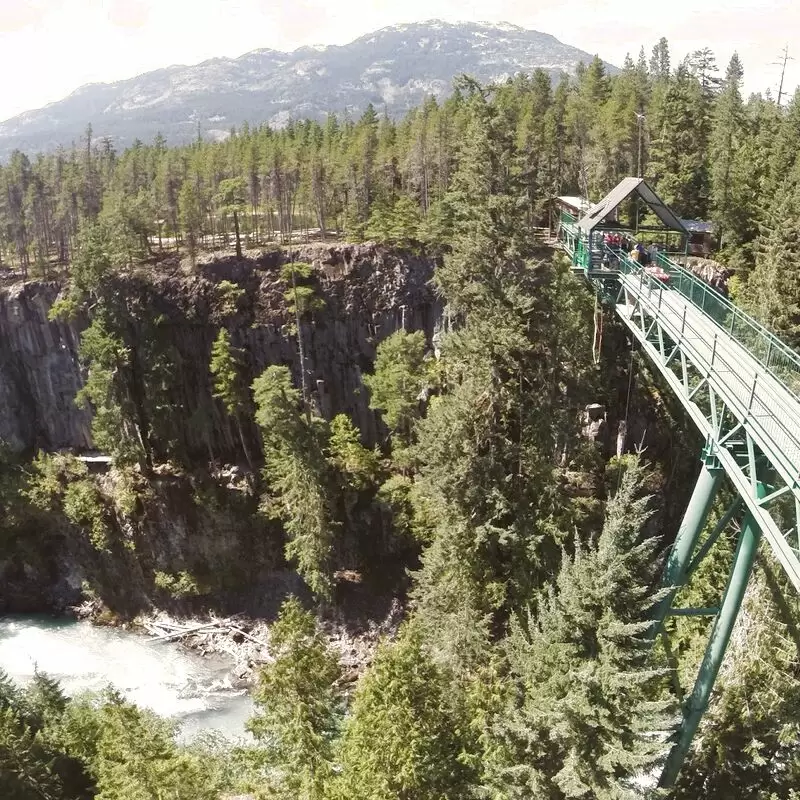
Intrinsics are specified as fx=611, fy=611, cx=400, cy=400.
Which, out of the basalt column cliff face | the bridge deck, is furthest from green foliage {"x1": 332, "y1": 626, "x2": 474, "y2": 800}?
the basalt column cliff face

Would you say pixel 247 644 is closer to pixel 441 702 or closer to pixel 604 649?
pixel 441 702

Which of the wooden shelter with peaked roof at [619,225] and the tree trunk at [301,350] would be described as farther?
the tree trunk at [301,350]

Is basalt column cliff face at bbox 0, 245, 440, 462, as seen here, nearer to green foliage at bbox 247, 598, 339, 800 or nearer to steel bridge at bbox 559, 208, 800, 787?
steel bridge at bbox 559, 208, 800, 787

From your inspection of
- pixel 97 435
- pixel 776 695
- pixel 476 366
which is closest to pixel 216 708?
pixel 97 435

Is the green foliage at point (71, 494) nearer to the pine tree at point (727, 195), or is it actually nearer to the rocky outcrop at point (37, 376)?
the rocky outcrop at point (37, 376)

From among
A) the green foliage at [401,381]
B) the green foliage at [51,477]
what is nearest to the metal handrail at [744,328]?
the green foliage at [401,381]

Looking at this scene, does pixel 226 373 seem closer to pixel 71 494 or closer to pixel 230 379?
pixel 230 379
